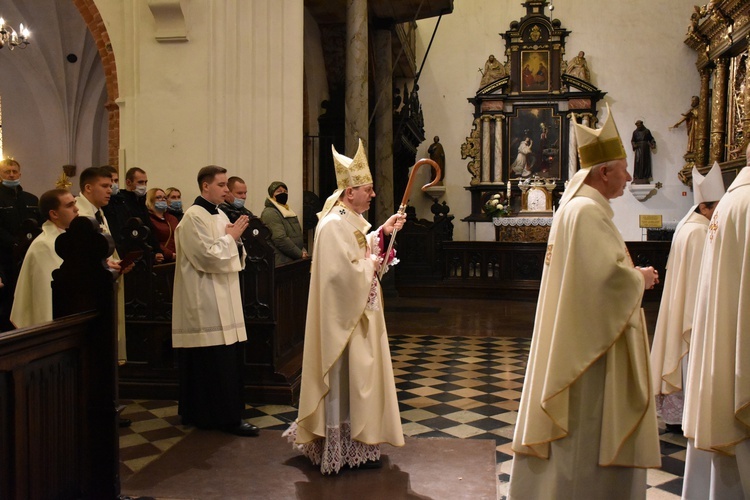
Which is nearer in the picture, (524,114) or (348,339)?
(348,339)

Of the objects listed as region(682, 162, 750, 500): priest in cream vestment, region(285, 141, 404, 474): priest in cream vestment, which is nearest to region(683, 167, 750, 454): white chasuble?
region(682, 162, 750, 500): priest in cream vestment

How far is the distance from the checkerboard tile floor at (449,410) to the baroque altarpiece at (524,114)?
10.9 metres

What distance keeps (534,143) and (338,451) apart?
50.6 ft

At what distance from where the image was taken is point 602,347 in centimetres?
283

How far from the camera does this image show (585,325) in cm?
286

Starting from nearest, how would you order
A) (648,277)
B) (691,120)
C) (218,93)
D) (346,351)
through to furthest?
(648,277)
(346,351)
(218,93)
(691,120)

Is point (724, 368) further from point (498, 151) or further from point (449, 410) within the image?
point (498, 151)

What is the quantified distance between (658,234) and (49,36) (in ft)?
44.5

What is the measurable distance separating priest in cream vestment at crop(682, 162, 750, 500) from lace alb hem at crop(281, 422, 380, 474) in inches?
64.3

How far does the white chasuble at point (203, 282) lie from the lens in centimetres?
448

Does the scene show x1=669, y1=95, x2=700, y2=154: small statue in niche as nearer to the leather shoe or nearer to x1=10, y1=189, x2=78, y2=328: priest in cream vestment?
the leather shoe

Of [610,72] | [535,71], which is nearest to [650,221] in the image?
[610,72]

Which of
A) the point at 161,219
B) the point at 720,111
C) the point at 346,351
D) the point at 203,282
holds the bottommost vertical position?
the point at 346,351

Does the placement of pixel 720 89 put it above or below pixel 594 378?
above
